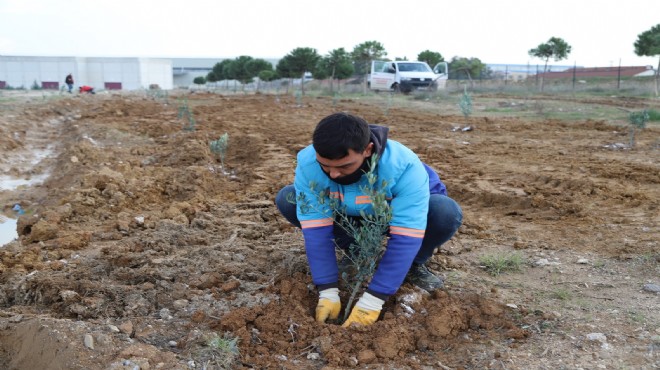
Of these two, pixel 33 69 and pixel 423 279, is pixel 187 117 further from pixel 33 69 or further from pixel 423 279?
pixel 33 69

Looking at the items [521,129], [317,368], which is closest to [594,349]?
[317,368]

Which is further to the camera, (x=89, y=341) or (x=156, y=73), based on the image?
(x=156, y=73)

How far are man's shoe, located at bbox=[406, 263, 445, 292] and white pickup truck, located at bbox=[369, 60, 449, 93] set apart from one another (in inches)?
808

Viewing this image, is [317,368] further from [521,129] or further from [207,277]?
[521,129]

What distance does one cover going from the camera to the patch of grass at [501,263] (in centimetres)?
341

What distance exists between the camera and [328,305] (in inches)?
109

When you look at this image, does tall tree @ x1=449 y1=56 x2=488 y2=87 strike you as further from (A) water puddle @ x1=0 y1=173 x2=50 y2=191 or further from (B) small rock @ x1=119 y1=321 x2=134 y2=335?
(B) small rock @ x1=119 y1=321 x2=134 y2=335

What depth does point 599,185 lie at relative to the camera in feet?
17.9

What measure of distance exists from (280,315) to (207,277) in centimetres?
64

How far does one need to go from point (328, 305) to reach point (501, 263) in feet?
4.20

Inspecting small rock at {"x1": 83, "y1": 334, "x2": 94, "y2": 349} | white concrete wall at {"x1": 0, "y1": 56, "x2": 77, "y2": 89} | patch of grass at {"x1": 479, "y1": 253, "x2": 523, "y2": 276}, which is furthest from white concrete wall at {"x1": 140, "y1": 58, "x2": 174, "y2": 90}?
small rock at {"x1": 83, "y1": 334, "x2": 94, "y2": 349}

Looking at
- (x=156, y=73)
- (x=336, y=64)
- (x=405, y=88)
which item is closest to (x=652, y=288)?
(x=405, y=88)

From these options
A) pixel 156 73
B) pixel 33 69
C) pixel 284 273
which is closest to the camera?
pixel 284 273

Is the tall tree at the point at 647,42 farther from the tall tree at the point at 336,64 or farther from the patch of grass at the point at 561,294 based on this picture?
the patch of grass at the point at 561,294
